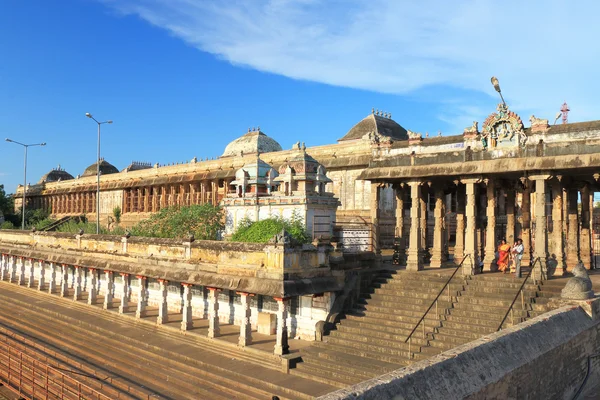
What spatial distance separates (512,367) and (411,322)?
648cm

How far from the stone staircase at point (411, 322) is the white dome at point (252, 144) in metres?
36.7

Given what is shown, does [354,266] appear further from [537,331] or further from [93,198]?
[93,198]

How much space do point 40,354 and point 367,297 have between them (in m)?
12.2

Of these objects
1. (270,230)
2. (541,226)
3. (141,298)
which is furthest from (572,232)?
(141,298)

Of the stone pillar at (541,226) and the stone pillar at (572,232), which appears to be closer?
the stone pillar at (541,226)

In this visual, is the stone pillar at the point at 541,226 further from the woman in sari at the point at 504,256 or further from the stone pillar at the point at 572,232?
the stone pillar at the point at 572,232

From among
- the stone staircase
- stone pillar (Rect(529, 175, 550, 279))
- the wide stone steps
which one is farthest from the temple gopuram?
the wide stone steps

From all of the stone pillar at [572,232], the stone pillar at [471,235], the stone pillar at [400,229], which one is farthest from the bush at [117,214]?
the stone pillar at [572,232]

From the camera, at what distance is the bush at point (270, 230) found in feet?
70.6

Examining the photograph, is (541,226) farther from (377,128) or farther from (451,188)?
(377,128)

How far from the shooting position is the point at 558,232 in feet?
60.1

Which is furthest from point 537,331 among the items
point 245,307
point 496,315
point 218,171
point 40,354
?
point 218,171

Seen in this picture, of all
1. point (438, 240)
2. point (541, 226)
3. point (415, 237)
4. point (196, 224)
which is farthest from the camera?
point (196, 224)

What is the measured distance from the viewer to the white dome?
52.8 m
